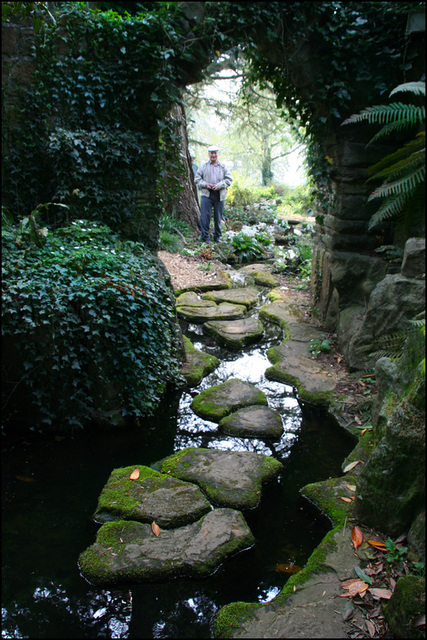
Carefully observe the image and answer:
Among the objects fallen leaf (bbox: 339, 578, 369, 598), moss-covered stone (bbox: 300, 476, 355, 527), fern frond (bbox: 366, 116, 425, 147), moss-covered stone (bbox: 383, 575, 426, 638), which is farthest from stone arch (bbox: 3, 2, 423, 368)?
moss-covered stone (bbox: 383, 575, 426, 638)

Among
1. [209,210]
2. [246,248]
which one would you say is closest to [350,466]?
[246,248]

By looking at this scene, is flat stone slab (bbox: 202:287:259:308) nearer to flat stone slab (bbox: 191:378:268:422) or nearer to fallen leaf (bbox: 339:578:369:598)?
flat stone slab (bbox: 191:378:268:422)

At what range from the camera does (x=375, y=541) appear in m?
2.09

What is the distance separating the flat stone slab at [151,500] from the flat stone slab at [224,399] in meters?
0.85

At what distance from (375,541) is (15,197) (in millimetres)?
4459

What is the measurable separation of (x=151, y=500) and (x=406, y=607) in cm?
139

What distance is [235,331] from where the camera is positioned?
502 cm

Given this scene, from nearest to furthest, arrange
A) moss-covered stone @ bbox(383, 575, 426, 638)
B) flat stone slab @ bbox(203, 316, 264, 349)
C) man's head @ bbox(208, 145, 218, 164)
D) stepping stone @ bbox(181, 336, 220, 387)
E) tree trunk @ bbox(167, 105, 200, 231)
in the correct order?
moss-covered stone @ bbox(383, 575, 426, 638)
stepping stone @ bbox(181, 336, 220, 387)
flat stone slab @ bbox(203, 316, 264, 349)
man's head @ bbox(208, 145, 218, 164)
tree trunk @ bbox(167, 105, 200, 231)

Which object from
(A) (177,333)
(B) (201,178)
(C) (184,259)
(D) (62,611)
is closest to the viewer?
(D) (62,611)

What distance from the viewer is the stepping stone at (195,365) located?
396 cm

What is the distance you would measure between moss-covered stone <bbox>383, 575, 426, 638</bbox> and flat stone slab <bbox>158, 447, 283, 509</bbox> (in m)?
0.99

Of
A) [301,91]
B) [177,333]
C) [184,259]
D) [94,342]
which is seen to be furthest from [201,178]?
[94,342]

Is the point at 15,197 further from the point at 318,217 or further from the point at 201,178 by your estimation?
the point at 201,178

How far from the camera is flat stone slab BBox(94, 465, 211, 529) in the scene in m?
2.37
